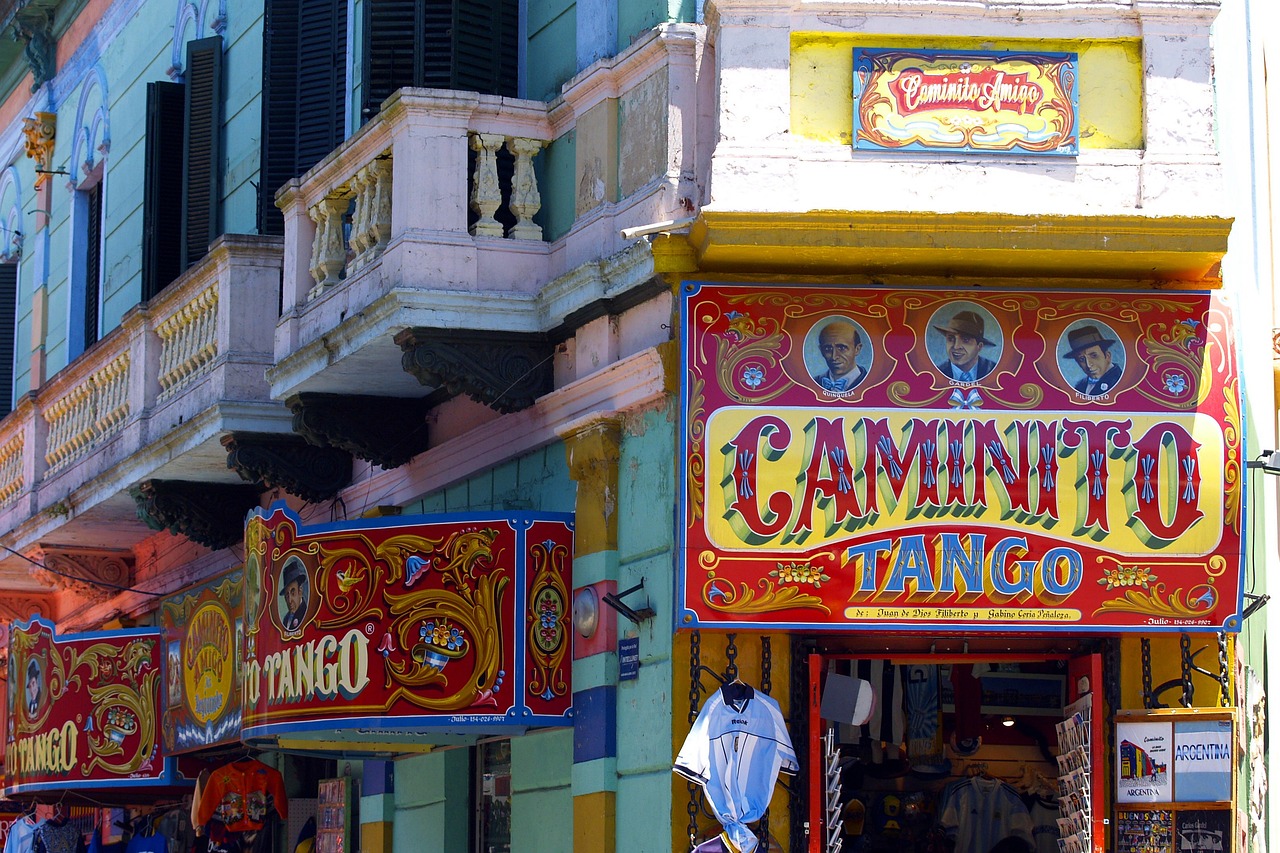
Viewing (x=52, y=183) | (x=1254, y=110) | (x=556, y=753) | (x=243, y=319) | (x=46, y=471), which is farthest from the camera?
(x=52, y=183)

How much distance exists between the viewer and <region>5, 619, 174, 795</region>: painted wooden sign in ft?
48.8

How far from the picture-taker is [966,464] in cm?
941

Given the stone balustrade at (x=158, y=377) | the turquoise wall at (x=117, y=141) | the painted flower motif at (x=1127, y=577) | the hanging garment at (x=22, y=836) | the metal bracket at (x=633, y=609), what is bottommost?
the hanging garment at (x=22, y=836)

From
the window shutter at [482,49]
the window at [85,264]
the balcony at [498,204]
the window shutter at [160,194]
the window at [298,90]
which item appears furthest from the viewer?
the window at [85,264]

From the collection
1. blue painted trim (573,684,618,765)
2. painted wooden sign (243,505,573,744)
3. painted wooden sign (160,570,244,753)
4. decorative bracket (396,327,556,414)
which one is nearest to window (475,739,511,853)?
painted wooden sign (243,505,573,744)

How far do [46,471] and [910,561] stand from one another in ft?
31.4

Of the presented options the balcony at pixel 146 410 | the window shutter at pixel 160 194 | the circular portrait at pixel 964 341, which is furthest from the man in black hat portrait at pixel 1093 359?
the window shutter at pixel 160 194

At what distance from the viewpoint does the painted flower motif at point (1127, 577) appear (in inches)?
366

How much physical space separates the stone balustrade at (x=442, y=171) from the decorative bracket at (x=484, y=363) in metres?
0.51

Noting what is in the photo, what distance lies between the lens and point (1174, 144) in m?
9.45

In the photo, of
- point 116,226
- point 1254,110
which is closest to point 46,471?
point 116,226

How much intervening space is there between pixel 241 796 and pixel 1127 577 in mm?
7153

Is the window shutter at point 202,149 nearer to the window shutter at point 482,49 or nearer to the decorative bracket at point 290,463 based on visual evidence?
the decorative bracket at point 290,463

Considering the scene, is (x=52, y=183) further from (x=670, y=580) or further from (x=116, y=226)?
(x=670, y=580)
